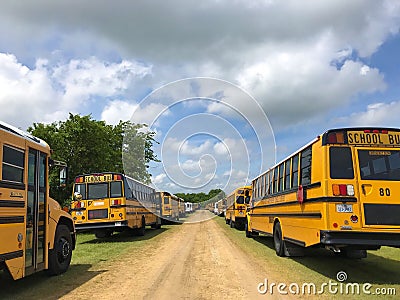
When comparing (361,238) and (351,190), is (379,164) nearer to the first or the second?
(351,190)

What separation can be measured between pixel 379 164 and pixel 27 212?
22.6ft

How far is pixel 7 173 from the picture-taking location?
6617 millimetres

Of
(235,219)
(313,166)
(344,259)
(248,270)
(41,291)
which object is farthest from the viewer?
(235,219)

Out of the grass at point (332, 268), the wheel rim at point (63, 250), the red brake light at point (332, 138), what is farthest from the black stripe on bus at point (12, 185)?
the red brake light at point (332, 138)

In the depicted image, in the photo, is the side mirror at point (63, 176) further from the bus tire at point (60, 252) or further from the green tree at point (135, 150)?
the green tree at point (135, 150)

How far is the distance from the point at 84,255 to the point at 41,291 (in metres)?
5.23

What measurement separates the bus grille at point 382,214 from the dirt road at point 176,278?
248 centimetres

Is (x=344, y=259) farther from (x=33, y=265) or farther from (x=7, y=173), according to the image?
(x=7, y=173)

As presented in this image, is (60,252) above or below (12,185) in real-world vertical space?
below

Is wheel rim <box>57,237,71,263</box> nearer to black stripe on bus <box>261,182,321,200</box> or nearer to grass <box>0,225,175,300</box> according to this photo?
grass <box>0,225,175,300</box>

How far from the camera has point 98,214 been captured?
55.5 ft

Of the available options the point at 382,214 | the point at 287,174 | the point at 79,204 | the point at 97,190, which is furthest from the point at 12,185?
the point at 79,204

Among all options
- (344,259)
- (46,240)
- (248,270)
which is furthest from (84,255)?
(344,259)

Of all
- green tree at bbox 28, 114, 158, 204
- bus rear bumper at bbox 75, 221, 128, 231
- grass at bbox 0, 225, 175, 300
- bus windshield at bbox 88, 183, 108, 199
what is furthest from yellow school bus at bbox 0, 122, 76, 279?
green tree at bbox 28, 114, 158, 204
